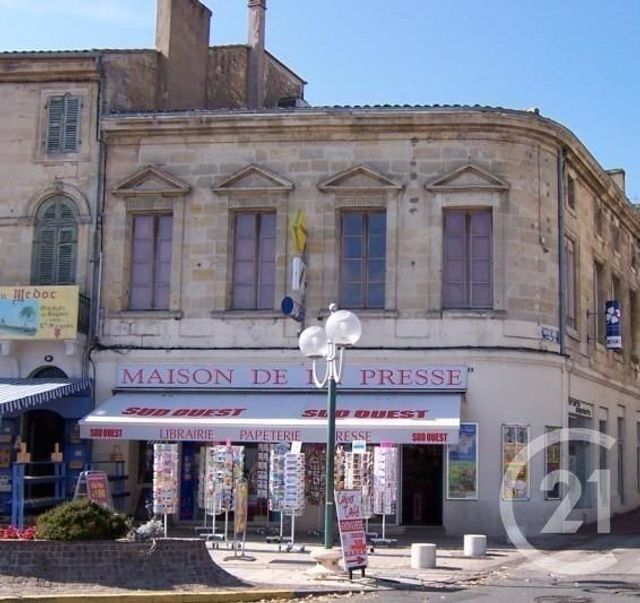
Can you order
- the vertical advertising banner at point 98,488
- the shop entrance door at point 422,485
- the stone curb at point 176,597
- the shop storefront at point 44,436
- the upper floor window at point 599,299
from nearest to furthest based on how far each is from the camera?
the stone curb at point 176,597 → the vertical advertising banner at point 98,488 → the shop storefront at point 44,436 → the shop entrance door at point 422,485 → the upper floor window at point 599,299

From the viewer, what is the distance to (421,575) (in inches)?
573

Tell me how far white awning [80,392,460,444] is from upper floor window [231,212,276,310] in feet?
6.41

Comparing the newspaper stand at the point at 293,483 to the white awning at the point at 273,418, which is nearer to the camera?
the newspaper stand at the point at 293,483

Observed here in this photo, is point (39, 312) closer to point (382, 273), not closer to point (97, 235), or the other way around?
point (97, 235)

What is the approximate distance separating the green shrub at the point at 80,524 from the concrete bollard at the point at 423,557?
4.38 metres

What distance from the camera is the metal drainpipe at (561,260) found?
2164 cm

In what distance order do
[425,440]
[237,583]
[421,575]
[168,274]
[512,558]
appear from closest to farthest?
[237,583]
[421,575]
[512,558]
[425,440]
[168,274]

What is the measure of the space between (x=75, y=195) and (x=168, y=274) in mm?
2581

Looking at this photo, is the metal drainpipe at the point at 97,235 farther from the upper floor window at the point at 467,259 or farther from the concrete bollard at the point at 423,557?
the concrete bollard at the point at 423,557

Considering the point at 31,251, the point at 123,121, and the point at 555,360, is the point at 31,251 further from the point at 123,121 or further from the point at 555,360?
the point at 555,360

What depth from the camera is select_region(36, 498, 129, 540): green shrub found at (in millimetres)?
12797

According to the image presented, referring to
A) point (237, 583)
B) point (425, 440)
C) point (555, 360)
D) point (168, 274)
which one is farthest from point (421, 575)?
point (168, 274)

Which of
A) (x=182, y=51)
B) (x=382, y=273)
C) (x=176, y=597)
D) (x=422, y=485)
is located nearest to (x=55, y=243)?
(x=182, y=51)

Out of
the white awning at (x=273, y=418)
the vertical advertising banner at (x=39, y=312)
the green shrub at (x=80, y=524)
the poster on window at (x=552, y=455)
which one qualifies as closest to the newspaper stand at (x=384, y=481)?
the white awning at (x=273, y=418)
